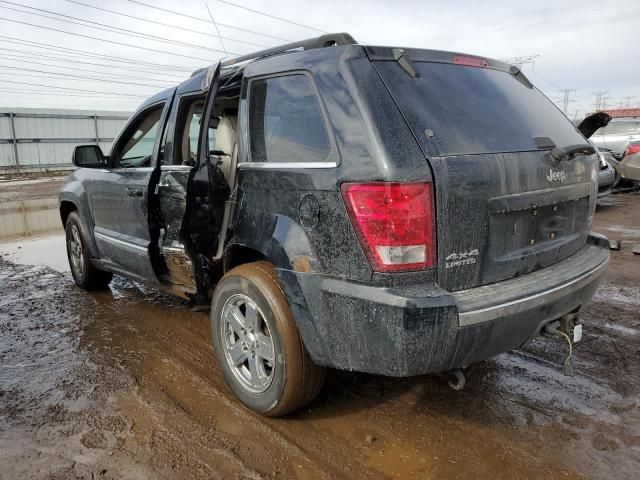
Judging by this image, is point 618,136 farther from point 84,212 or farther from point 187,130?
point 84,212

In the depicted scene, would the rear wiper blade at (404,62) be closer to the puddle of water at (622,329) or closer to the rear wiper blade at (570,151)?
the rear wiper blade at (570,151)

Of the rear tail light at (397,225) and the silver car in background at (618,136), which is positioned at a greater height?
the silver car in background at (618,136)

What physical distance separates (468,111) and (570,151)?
0.64m

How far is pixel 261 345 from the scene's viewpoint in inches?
110

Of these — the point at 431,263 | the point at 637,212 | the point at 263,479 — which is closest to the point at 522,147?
the point at 431,263

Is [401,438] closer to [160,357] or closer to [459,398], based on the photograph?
[459,398]

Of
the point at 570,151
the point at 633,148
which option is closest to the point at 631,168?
the point at 633,148

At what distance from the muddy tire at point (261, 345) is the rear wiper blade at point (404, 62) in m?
1.24

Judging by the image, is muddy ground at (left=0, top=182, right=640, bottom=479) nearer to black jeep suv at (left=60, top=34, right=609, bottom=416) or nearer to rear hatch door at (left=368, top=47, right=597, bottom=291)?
black jeep suv at (left=60, top=34, right=609, bottom=416)

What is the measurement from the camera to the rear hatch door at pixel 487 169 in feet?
7.41

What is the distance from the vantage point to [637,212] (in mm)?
9375

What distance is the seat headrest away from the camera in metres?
4.01

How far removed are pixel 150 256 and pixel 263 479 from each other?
2.09m

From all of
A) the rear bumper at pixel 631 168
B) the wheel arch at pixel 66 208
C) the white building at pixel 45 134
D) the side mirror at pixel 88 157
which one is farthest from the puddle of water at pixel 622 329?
the white building at pixel 45 134
